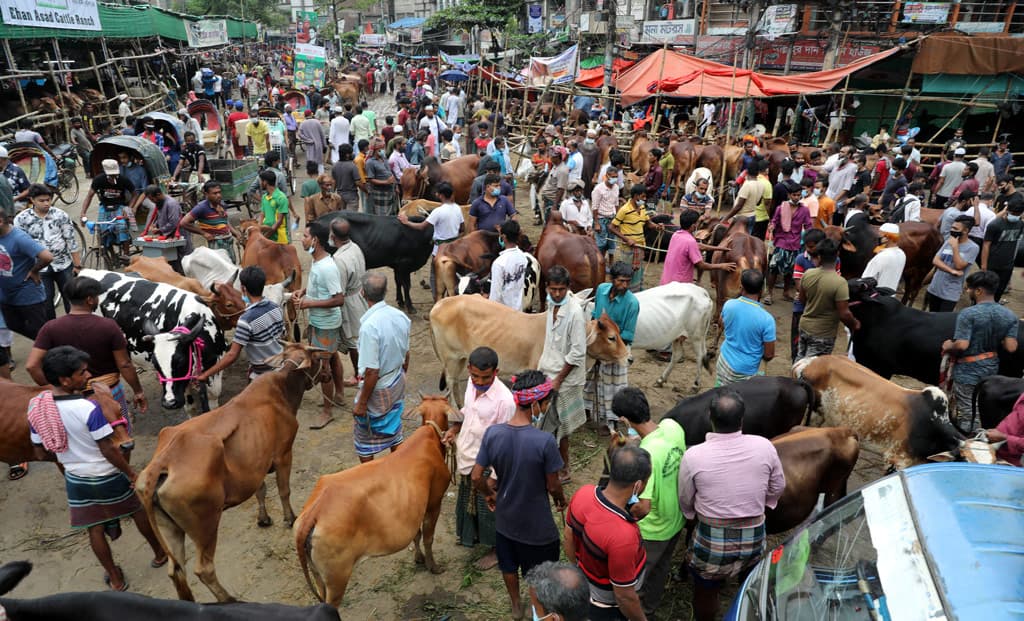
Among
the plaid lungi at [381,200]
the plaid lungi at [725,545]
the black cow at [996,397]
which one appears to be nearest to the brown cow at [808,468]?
the plaid lungi at [725,545]

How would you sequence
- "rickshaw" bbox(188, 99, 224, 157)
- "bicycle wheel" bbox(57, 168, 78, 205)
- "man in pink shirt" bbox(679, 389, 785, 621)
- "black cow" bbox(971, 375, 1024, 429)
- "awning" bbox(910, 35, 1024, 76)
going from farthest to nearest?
1. "awning" bbox(910, 35, 1024, 76)
2. "rickshaw" bbox(188, 99, 224, 157)
3. "bicycle wheel" bbox(57, 168, 78, 205)
4. "black cow" bbox(971, 375, 1024, 429)
5. "man in pink shirt" bbox(679, 389, 785, 621)

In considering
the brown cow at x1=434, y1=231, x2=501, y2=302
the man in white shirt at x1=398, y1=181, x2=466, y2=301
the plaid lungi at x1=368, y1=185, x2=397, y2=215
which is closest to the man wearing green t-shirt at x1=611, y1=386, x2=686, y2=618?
the brown cow at x1=434, y1=231, x2=501, y2=302

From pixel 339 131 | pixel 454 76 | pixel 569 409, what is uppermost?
pixel 454 76

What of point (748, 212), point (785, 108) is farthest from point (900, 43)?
point (748, 212)

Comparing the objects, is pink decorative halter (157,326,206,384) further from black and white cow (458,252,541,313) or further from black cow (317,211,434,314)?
black cow (317,211,434,314)

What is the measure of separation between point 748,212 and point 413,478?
7652 mm

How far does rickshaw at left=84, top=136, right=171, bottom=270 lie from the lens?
30.9 feet

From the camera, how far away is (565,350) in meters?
5.36

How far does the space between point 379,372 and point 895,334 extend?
5.30 meters

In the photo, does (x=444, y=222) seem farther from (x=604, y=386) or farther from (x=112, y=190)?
(x=112, y=190)

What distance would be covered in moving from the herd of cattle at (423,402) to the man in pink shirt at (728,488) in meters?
0.96

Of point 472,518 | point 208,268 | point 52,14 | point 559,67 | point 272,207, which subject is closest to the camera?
point 472,518

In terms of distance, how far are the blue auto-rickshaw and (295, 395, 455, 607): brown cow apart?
2.08 metres

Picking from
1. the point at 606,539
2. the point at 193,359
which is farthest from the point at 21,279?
the point at 606,539
